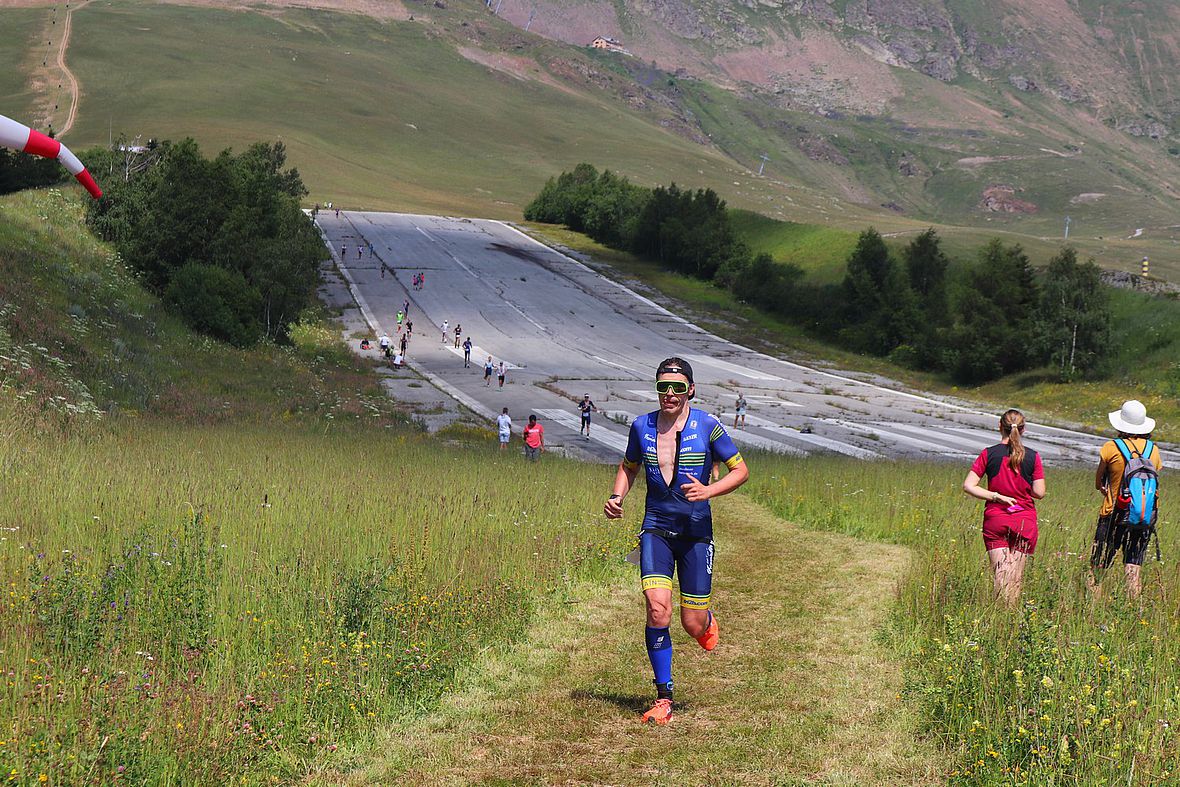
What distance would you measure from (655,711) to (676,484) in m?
1.65

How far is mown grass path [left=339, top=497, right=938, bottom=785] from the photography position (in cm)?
678

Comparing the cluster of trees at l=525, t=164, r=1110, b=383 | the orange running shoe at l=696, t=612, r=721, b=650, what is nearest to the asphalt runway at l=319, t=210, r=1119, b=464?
the cluster of trees at l=525, t=164, r=1110, b=383

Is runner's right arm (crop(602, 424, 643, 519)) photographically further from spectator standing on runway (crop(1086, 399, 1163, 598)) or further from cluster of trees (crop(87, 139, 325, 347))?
cluster of trees (crop(87, 139, 325, 347))

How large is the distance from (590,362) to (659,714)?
184 ft

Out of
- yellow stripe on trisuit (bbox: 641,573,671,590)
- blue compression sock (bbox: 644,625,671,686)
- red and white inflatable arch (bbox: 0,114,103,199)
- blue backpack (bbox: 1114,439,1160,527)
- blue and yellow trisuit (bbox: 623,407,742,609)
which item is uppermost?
red and white inflatable arch (bbox: 0,114,103,199)

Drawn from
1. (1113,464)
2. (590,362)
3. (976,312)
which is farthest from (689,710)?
(976,312)

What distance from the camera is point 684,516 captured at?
8.08 meters

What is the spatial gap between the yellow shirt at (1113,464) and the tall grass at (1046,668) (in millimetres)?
646

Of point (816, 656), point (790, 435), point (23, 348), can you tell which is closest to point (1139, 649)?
point (816, 656)

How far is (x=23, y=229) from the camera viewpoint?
151ft

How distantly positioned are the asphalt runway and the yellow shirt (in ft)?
76.9

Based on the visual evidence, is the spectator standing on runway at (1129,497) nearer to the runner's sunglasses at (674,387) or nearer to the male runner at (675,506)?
the male runner at (675,506)

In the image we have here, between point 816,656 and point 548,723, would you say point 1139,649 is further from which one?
point 548,723

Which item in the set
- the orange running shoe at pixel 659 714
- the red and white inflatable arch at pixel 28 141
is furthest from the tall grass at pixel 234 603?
the red and white inflatable arch at pixel 28 141
